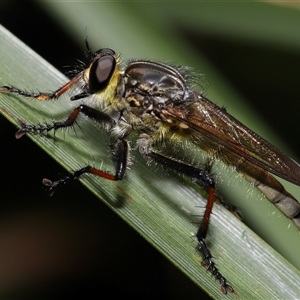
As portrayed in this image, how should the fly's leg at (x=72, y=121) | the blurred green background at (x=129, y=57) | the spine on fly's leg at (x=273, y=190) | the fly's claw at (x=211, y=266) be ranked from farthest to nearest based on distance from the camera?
1. the blurred green background at (x=129, y=57)
2. the spine on fly's leg at (x=273, y=190)
3. the fly's leg at (x=72, y=121)
4. the fly's claw at (x=211, y=266)

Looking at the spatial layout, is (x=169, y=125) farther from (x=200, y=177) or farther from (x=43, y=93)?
(x=43, y=93)

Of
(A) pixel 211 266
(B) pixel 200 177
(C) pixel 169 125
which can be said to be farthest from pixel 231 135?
(A) pixel 211 266

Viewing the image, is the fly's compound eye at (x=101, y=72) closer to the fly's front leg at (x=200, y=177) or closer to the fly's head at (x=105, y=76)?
the fly's head at (x=105, y=76)

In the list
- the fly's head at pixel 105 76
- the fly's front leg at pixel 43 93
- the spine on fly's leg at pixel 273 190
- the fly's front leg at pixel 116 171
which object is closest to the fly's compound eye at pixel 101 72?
the fly's head at pixel 105 76

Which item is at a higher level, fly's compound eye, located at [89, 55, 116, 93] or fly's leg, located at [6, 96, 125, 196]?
fly's compound eye, located at [89, 55, 116, 93]

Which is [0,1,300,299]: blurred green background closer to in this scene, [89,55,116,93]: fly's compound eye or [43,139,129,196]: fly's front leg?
[89,55,116,93]: fly's compound eye

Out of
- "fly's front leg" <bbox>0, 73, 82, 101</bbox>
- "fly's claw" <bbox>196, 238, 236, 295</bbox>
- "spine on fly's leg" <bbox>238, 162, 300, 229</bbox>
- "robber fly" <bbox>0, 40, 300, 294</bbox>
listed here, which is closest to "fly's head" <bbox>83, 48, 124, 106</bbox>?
"robber fly" <bbox>0, 40, 300, 294</bbox>

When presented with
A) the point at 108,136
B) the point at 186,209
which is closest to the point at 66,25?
the point at 108,136
